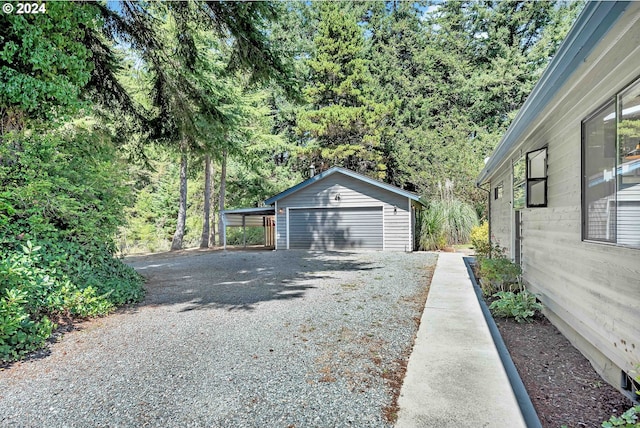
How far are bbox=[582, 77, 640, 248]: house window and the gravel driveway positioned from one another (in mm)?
1978

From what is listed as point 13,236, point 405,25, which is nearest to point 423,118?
point 405,25

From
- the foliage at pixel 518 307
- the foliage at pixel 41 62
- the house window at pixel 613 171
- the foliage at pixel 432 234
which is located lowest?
the foliage at pixel 518 307

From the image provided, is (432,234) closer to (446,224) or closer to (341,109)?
(446,224)

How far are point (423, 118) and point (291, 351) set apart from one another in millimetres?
25029

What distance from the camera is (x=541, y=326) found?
4.34 meters

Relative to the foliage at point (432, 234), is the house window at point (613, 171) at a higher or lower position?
higher

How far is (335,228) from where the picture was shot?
14.9 metres

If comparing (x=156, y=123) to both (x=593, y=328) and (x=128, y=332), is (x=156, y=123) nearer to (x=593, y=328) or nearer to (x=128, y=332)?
(x=128, y=332)

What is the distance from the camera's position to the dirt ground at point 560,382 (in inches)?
95.0

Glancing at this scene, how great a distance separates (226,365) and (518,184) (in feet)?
18.8

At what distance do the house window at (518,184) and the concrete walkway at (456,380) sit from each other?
2494 mm

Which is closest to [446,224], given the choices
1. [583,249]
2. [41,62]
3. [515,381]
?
[583,249]

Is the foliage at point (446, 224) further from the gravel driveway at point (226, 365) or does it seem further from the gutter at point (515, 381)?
the gutter at point (515, 381)

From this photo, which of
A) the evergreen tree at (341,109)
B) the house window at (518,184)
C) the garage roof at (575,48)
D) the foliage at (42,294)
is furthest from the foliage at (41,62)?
the evergreen tree at (341,109)
